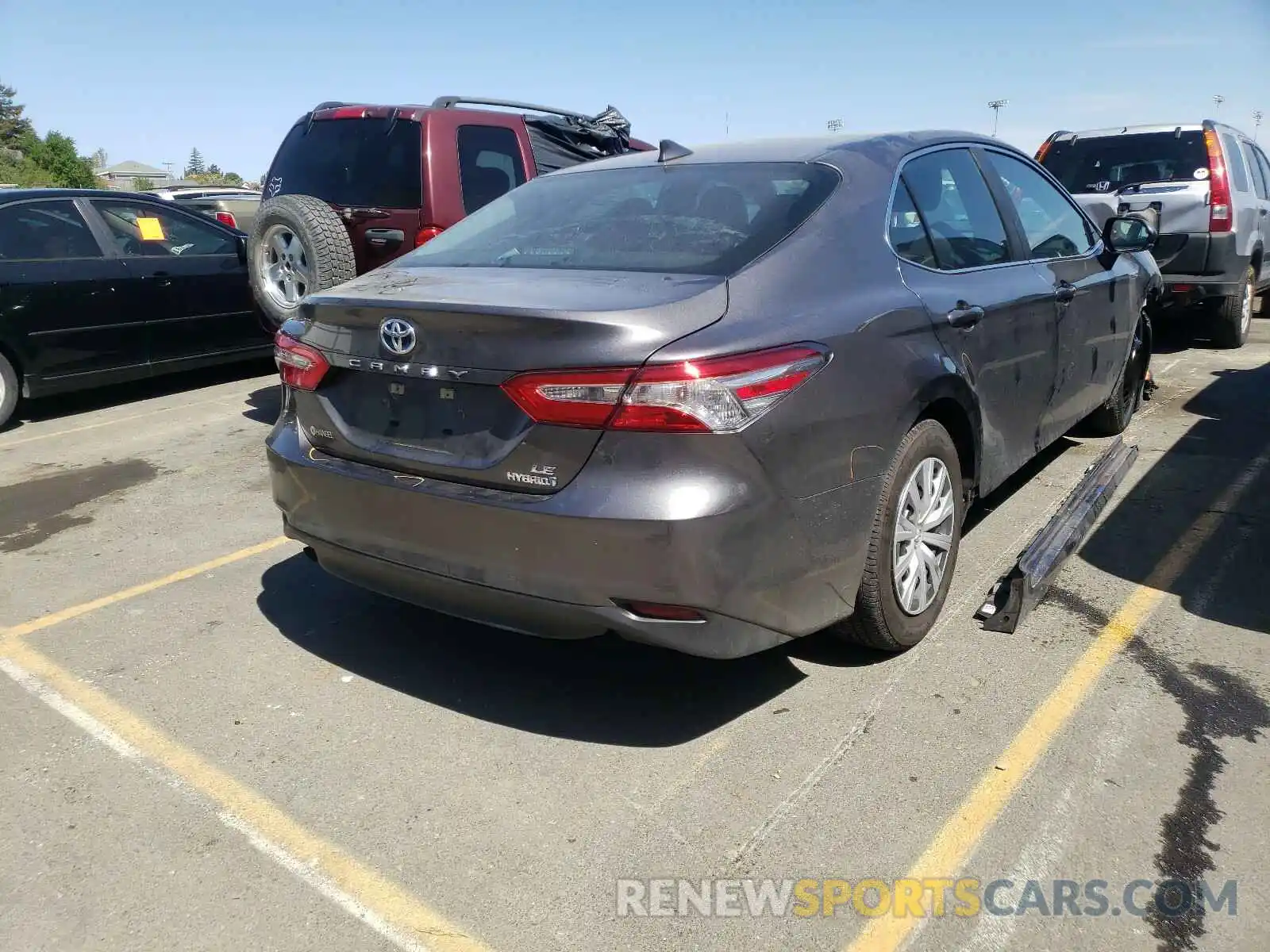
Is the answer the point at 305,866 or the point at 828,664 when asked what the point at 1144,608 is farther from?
the point at 305,866

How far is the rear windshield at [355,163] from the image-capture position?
248 inches

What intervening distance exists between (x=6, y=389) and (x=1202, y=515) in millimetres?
7337

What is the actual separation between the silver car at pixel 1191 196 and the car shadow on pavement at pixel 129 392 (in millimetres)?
7282

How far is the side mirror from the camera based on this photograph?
17.4ft

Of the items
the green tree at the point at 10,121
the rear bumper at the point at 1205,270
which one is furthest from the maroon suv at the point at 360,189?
the green tree at the point at 10,121

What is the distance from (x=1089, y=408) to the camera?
5.12m

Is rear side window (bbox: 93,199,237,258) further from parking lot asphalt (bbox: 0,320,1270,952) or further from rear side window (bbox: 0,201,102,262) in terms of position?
parking lot asphalt (bbox: 0,320,1270,952)

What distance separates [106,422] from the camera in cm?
735

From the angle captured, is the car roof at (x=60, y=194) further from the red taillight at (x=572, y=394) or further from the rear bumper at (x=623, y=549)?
the red taillight at (x=572, y=394)

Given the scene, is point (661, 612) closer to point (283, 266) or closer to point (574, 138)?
point (283, 266)

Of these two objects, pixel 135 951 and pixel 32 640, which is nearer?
pixel 135 951

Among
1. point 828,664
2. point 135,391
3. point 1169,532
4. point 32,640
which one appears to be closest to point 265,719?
point 32,640

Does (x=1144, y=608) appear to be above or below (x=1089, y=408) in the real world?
below

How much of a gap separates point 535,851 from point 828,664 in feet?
4.33
